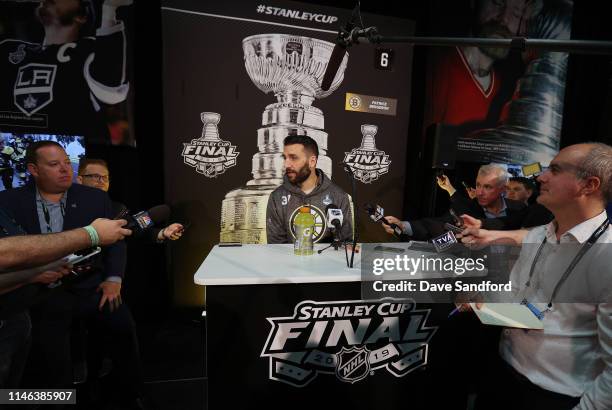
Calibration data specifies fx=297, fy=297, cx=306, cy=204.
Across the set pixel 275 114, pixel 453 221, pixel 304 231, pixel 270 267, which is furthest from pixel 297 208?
pixel 453 221

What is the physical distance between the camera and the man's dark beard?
293cm

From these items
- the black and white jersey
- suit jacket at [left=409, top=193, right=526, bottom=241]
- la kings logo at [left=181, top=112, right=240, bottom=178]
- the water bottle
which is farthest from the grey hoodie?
the black and white jersey

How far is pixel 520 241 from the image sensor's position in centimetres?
146

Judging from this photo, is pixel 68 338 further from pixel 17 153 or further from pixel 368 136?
pixel 368 136

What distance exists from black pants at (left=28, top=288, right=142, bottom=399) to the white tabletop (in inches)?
33.6

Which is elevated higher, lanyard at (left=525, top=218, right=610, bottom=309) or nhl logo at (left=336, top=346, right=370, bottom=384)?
lanyard at (left=525, top=218, right=610, bottom=309)

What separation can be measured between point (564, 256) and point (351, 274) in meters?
0.88

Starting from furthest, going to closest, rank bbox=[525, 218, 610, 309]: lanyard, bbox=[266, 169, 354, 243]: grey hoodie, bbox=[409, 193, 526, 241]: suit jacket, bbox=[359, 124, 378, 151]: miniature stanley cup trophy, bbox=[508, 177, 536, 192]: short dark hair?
bbox=[508, 177, 536, 192]: short dark hair < bbox=[359, 124, 378, 151]: miniature stanley cup trophy < bbox=[266, 169, 354, 243]: grey hoodie < bbox=[409, 193, 526, 241]: suit jacket < bbox=[525, 218, 610, 309]: lanyard

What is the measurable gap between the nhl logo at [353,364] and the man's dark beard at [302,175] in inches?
67.8

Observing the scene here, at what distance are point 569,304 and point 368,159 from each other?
111 inches

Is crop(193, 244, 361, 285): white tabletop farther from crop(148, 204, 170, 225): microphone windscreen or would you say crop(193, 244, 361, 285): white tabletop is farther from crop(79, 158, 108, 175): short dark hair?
crop(79, 158, 108, 175): short dark hair

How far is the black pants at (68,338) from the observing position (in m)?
1.70

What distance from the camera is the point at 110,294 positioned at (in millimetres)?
2008

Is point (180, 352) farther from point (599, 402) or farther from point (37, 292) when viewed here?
point (599, 402)
